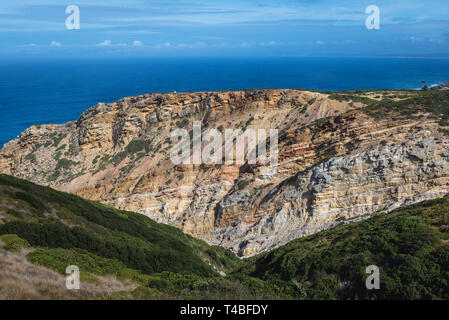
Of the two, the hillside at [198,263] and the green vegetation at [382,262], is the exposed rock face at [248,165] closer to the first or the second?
the hillside at [198,263]

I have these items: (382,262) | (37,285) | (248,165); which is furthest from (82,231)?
(248,165)

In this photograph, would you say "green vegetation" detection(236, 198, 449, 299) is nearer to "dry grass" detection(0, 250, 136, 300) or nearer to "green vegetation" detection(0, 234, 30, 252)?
"dry grass" detection(0, 250, 136, 300)

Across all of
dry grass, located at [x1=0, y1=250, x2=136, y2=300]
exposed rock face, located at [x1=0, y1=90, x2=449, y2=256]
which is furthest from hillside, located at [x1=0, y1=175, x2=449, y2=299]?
exposed rock face, located at [x1=0, y1=90, x2=449, y2=256]

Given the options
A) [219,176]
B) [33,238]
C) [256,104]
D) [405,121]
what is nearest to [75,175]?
[219,176]

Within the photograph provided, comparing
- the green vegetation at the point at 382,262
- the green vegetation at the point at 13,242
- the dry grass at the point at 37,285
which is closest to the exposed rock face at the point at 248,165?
the green vegetation at the point at 382,262

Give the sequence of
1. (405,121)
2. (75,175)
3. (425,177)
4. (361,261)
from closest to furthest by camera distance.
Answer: (361,261), (425,177), (405,121), (75,175)
